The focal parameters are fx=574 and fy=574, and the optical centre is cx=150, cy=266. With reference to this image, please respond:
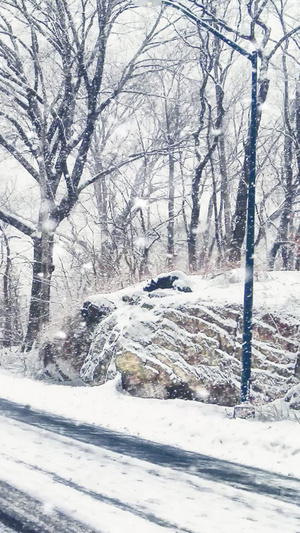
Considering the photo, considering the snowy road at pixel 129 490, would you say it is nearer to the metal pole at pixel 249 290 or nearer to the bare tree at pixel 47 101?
the metal pole at pixel 249 290

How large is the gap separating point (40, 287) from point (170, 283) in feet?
25.8

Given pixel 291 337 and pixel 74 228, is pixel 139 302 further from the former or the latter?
pixel 74 228

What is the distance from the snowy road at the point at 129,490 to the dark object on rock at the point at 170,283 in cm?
581

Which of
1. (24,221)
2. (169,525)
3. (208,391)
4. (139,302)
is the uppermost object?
(24,221)

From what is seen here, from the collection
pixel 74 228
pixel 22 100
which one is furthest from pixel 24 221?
pixel 74 228

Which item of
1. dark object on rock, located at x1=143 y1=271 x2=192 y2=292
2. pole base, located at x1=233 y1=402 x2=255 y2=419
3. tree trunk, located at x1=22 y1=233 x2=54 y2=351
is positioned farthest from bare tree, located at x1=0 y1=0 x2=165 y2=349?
pole base, located at x1=233 y1=402 x2=255 y2=419

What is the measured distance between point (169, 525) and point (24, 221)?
55.6 ft

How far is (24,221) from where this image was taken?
20.0 m

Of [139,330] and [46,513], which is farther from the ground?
[139,330]

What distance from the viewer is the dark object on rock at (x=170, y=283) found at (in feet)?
42.6

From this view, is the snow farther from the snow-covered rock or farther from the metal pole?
the metal pole

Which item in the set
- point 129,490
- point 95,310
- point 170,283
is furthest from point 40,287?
point 129,490

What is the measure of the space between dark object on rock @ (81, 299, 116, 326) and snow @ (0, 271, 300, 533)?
2264mm

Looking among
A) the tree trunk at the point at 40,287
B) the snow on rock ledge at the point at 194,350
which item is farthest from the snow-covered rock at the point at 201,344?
the tree trunk at the point at 40,287
